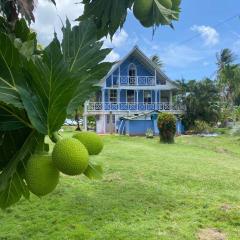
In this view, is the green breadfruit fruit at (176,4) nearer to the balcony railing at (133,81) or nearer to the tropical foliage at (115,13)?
the tropical foliage at (115,13)

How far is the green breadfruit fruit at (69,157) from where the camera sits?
1008 mm

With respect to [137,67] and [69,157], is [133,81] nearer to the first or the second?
[137,67]

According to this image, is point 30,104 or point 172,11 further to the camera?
point 172,11

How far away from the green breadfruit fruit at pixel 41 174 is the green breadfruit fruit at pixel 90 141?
0.10m

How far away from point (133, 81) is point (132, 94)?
1.01 metres

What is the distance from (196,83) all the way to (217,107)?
2.19m

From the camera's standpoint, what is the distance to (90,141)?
117 cm

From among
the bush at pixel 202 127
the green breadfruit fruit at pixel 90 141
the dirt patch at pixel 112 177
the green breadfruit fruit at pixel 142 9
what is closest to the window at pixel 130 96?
the bush at pixel 202 127

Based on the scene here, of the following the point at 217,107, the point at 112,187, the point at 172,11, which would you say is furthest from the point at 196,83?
the point at 172,11

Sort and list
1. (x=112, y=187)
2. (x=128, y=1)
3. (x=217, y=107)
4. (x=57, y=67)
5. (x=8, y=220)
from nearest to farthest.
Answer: (x=57, y=67)
(x=128, y=1)
(x=8, y=220)
(x=112, y=187)
(x=217, y=107)

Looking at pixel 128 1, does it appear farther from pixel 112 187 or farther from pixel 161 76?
pixel 161 76

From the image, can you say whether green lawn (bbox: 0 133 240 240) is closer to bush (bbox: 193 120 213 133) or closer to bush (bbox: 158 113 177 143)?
bush (bbox: 158 113 177 143)

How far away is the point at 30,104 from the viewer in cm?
105

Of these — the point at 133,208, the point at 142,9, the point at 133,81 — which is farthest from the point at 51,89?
the point at 133,81
